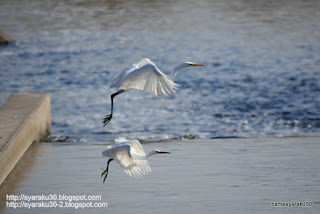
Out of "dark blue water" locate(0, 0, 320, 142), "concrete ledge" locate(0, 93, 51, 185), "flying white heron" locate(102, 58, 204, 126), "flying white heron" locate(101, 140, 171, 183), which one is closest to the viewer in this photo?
"flying white heron" locate(101, 140, 171, 183)

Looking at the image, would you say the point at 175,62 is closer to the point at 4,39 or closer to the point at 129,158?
the point at 4,39

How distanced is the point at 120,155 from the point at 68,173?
5.41 ft

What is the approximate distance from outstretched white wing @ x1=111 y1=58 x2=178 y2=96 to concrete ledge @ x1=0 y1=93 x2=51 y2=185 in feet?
4.88

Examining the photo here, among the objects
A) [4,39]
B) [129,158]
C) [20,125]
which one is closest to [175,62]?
[4,39]

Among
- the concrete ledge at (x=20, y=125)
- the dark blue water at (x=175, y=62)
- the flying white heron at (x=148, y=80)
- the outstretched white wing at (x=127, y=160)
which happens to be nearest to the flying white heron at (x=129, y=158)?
the outstretched white wing at (x=127, y=160)

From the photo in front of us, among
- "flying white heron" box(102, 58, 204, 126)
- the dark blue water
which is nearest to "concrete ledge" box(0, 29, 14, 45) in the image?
the dark blue water

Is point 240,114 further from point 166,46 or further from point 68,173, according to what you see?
point 166,46

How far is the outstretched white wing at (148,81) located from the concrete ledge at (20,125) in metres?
1.49

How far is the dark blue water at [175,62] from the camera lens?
11.5 m

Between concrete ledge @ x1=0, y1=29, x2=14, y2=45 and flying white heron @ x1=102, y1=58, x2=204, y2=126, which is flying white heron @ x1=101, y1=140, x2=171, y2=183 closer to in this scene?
flying white heron @ x1=102, y1=58, x2=204, y2=126

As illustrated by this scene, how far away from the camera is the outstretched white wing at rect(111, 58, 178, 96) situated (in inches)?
259

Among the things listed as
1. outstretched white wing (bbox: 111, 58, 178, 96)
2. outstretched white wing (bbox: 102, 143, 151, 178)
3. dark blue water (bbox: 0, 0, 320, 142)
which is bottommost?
dark blue water (bbox: 0, 0, 320, 142)

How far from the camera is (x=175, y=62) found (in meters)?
17.1

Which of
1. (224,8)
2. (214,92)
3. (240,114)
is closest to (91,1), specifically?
(224,8)
